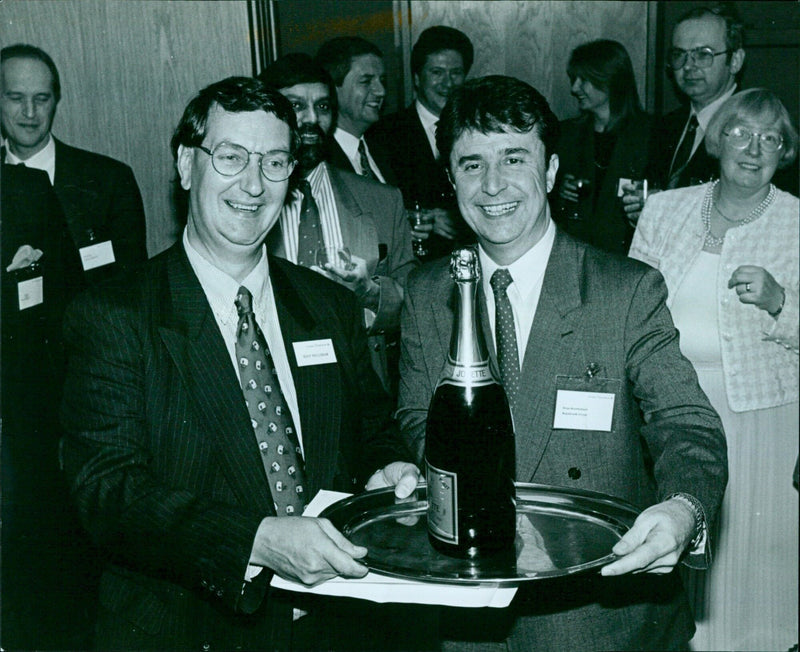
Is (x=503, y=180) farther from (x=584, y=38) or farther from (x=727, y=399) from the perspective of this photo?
(x=584, y=38)

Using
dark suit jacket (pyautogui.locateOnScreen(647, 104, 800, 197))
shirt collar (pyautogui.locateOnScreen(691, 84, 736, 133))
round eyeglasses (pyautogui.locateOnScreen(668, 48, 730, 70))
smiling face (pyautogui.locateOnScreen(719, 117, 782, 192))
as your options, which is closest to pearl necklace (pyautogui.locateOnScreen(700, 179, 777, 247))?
smiling face (pyautogui.locateOnScreen(719, 117, 782, 192))

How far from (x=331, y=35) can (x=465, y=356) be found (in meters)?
3.43

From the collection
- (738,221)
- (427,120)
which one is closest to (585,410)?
(738,221)

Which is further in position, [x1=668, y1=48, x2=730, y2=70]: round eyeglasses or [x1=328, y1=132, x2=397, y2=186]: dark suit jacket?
[x1=668, y1=48, x2=730, y2=70]: round eyeglasses

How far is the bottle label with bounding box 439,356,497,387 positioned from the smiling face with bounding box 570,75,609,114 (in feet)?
10.4

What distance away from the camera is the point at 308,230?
10.6ft

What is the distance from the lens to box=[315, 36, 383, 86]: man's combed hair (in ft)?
13.4

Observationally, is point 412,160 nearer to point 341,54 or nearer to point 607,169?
point 341,54

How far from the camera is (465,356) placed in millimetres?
1600

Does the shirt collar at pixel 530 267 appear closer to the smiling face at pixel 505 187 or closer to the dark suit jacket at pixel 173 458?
the smiling face at pixel 505 187

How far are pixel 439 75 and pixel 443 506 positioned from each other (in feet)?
12.0

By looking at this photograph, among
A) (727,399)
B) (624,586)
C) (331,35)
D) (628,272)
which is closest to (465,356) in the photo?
(628,272)

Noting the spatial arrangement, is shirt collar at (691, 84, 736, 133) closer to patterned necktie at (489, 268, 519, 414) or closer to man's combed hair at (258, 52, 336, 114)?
man's combed hair at (258, 52, 336, 114)

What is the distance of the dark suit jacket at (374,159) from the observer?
3793 mm
